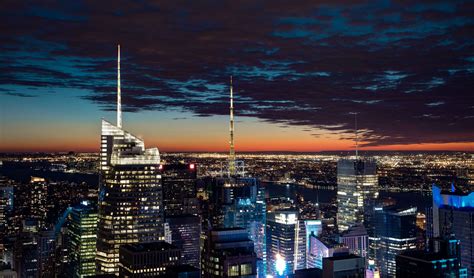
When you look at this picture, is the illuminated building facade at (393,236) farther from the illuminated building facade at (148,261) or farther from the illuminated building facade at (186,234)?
the illuminated building facade at (148,261)

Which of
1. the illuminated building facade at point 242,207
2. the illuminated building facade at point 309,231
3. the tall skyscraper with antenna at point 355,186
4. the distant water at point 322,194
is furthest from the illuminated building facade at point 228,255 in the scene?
the tall skyscraper with antenna at point 355,186

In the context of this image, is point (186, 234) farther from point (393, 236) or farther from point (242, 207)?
point (393, 236)

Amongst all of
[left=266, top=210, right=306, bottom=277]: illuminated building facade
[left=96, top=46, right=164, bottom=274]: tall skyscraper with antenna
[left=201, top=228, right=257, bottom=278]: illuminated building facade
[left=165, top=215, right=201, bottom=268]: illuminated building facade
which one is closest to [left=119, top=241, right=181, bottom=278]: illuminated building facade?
[left=201, top=228, right=257, bottom=278]: illuminated building facade

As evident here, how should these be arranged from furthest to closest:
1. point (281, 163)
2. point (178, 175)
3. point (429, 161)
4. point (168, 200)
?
1. point (281, 163)
2. point (178, 175)
3. point (168, 200)
4. point (429, 161)

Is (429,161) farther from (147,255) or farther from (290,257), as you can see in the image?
(147,255)

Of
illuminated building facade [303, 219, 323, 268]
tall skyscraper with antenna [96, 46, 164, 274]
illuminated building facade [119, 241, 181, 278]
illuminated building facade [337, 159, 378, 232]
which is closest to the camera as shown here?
illuminated building facade [119, 241, 181, 278]

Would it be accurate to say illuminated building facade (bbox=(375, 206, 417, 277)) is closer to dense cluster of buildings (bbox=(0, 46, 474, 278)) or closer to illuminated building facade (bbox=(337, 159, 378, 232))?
dense cluster of buildings (bbox=(0, 46, 474, 278))

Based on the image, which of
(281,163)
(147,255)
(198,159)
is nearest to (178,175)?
(198,159)
